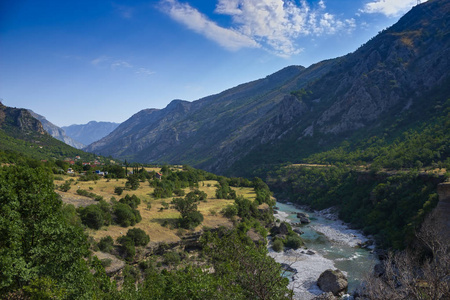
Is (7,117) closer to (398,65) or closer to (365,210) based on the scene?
(365,210)

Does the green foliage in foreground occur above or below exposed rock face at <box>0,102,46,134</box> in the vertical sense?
below

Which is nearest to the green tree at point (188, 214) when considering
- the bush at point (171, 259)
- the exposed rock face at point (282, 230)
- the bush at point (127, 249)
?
the bush at point (171, 259)

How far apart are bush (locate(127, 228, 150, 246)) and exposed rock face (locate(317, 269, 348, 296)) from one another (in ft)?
70.0

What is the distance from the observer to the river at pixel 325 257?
100 ft

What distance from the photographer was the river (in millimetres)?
30578

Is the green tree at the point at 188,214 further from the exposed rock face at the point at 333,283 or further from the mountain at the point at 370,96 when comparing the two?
the mountain at the point at 370,96

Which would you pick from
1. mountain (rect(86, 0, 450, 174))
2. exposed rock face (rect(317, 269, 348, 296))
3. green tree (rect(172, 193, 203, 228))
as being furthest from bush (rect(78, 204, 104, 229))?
mountain (rect(86, 0, 450, 174))

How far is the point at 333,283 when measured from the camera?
28297mm

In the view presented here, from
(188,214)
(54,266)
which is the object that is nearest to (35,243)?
(54,266)

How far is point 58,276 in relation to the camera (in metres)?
14.3

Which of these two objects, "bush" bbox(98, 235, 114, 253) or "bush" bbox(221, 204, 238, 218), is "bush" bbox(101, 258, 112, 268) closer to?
"bush" bbox(98, 235, 114, 253)

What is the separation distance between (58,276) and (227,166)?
146m

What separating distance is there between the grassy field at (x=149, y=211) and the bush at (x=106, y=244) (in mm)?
1077

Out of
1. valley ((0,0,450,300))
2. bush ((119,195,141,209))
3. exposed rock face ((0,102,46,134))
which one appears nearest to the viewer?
valley ((0,0,450,300))
